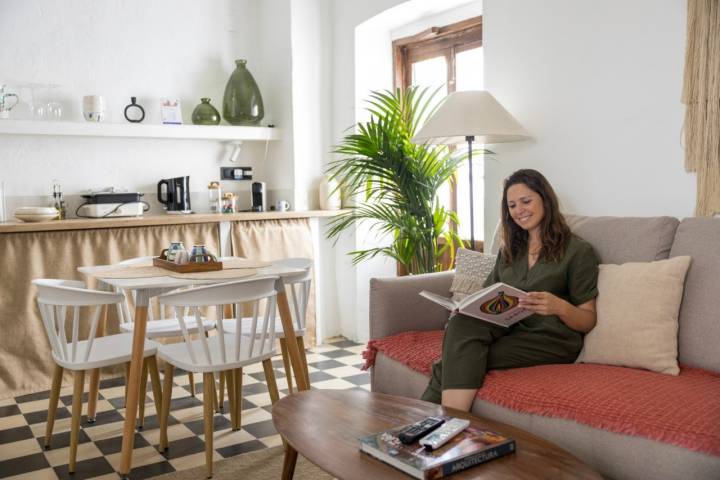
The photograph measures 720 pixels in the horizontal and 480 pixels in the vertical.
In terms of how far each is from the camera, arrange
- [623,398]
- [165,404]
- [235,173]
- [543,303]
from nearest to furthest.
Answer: [623,398] → [543,303] → [165,404] → [235,173]

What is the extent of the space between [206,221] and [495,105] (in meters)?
2.04

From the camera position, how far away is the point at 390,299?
3.10 metres

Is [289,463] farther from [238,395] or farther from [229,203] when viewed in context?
[229,203]

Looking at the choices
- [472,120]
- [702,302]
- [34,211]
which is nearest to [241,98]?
[34,211]

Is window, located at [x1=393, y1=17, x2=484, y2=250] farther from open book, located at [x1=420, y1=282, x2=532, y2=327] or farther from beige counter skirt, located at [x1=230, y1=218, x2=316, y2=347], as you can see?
open book, located at [x1=420, y1=282, x2=532, y2=327]

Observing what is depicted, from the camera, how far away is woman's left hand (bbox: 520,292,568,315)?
8.13 ft

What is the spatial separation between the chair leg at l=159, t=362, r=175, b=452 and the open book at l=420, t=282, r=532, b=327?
1.24m

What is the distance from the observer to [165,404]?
9.78 ft

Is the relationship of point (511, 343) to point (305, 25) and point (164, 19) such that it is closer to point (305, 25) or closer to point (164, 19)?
point (305, 25)

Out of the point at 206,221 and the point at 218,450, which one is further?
the point at 206,221

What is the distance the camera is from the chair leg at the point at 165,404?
2.96 m

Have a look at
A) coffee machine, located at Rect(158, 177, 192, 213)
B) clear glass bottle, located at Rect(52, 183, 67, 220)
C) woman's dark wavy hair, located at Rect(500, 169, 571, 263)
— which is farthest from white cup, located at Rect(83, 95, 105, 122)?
woman's dark wavy hair, located at Rect(500, 169, 571, 263)

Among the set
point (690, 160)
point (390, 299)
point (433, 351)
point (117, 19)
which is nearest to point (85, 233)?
point (117, 19)

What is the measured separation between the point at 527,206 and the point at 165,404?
1691 mm
